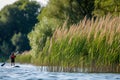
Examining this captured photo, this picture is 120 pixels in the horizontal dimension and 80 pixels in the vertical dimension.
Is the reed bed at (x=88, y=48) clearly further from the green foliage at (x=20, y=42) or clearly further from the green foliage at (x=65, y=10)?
the green foliage at (x=20, y=42)

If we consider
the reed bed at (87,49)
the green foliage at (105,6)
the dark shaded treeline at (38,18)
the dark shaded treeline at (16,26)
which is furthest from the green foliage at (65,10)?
the dark shaded treeline at (16,26)

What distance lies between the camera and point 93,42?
2989 cm

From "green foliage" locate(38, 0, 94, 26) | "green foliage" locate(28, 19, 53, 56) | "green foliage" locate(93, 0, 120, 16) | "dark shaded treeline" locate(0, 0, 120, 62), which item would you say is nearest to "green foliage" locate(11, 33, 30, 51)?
"dark shaded treeline" locate(0, 0, 120, 62)

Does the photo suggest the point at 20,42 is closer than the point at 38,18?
No

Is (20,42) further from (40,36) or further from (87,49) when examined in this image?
(87,49)

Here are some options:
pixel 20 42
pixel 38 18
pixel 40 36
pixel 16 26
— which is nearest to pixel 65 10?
pixel 40 36

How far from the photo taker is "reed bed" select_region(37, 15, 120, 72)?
94.8 ft

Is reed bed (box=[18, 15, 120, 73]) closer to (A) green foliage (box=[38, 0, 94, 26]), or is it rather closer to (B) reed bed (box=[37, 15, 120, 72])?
(B) reed bed (box=[37, 15, 120, 72])

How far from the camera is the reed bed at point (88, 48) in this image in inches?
1138

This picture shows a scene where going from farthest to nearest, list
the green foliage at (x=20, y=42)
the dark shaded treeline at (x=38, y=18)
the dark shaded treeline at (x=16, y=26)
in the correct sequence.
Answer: the dark shaded treeline at (x=16, y=26) < the green foliage at (x=20, y=42) < the dark shaded treeline at (x=38, y=18)

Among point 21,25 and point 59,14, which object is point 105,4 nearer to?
point 59,14

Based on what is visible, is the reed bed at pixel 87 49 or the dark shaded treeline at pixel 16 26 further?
the dark shaded treeline at pixel 16 26

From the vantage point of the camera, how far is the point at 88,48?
3011 cm

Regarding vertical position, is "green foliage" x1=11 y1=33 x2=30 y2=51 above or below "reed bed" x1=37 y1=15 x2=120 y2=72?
above
